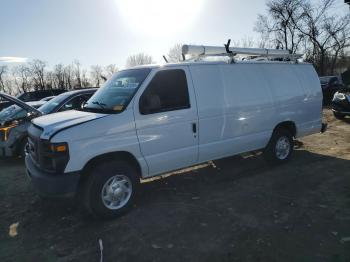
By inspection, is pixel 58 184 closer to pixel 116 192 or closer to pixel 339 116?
pixel 116 192

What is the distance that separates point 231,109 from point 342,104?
796cm

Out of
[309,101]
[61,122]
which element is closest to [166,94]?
[61,122]

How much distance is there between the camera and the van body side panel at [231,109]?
5.60 metres

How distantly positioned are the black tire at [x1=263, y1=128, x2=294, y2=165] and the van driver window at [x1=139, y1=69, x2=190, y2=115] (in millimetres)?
2492

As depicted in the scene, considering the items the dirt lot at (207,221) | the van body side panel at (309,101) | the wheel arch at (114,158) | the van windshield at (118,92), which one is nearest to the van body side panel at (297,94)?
the van body side panel at (309,101)

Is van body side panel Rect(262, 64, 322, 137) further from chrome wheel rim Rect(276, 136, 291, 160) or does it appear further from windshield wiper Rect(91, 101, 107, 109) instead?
windshield wiper Rect(91, 101, 107, 109)

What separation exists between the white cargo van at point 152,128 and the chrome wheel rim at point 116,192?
15mm

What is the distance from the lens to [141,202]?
214 inches

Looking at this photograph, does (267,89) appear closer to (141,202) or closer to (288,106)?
(288,106)

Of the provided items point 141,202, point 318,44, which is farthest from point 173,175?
point 318,44

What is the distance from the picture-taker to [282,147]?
7.15 m

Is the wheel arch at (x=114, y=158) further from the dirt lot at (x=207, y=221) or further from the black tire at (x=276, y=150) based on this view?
the black tire at (x=276, y=150)

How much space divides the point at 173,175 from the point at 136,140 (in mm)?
2217

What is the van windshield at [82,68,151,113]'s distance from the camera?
490 cm
